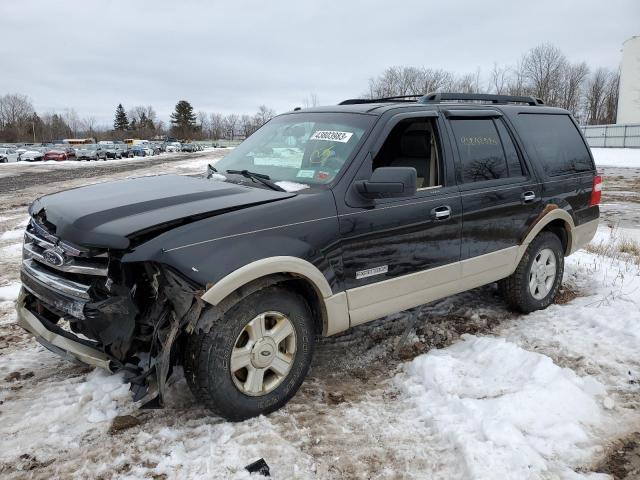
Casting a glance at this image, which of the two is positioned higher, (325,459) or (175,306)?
(175,306)

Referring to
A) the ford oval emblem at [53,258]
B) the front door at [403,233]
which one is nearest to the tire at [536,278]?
the front door at [403,233]

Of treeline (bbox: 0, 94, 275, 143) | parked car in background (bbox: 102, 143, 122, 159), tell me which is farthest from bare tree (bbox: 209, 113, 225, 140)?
parked car in background (bbox: 102, 143, 122, 159)

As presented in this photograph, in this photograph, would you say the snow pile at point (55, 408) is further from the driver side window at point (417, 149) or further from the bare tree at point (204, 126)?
the bare tree at point (204, 126)

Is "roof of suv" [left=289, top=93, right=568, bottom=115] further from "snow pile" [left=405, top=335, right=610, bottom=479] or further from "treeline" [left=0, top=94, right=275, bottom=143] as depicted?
"treeline" [left=0, top=94, right=275, bottom=143]

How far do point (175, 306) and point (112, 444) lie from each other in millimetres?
874

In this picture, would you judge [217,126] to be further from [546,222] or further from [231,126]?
[546,222]

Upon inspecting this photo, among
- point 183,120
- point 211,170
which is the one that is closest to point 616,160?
point 211,170

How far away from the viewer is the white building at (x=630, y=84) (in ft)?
194

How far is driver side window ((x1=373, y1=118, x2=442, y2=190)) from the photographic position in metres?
4.05

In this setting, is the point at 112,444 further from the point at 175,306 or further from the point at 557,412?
the point at 557,412

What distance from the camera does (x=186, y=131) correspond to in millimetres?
127062

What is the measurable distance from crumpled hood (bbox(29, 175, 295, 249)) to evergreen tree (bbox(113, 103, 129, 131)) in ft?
462

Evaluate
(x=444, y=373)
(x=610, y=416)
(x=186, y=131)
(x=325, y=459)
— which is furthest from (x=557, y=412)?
(x=186, y=131)

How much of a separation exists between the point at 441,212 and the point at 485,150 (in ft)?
2.90
